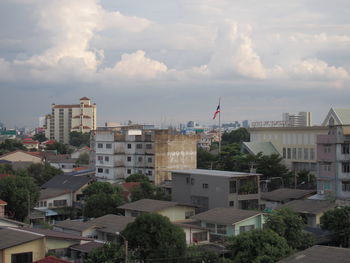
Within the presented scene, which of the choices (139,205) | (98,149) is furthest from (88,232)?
(98,149)

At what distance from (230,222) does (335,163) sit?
479 inches

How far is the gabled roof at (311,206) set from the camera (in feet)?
103

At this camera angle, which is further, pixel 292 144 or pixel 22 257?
pixel 292 144

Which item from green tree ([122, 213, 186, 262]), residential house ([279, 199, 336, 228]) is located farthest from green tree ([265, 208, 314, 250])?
green tree ([122, 213, 186, 262])

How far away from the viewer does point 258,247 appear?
21.1 m

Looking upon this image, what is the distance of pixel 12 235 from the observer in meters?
21.4

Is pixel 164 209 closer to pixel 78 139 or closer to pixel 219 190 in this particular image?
pixel 219 190

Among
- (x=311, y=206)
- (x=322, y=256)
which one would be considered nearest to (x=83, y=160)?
(x=311, y=206)

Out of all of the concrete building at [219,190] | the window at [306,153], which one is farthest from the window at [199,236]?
the window at [306,153]

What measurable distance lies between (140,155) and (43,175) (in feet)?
35.6

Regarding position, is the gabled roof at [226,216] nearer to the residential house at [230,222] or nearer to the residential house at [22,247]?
the residential house at [230,222]

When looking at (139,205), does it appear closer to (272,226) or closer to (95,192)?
(95,192)

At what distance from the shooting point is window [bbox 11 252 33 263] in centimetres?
2009

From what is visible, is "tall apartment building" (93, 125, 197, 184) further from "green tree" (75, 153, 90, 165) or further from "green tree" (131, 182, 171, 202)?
"green tree" (75, 153, 90, 165)
